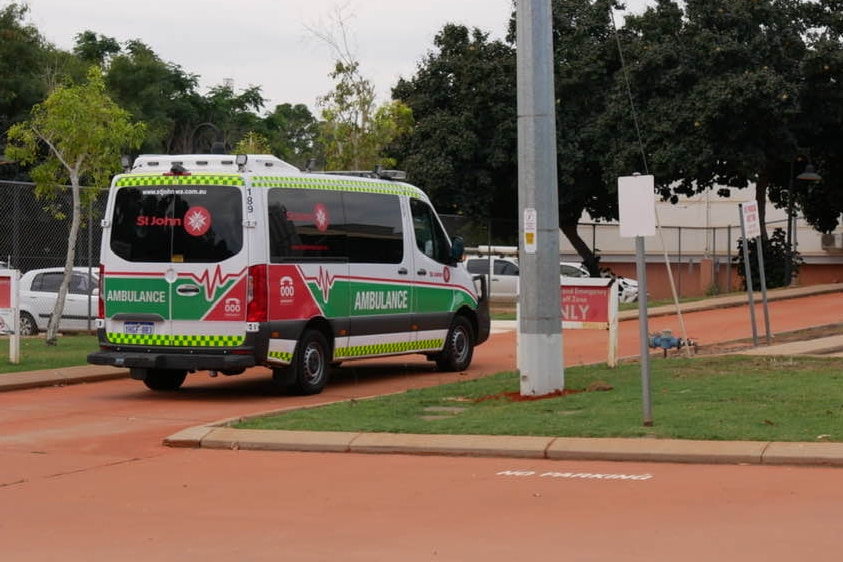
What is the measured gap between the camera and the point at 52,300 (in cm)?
2777

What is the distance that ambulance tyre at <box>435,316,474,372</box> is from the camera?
20531 millimetres

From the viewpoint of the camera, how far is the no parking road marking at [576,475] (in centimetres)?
1072

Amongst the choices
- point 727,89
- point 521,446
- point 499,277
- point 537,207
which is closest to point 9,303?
point 537,207

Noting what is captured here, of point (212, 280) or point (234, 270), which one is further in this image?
point (212, 280)

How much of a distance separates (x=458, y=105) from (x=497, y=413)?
31307 millimetres

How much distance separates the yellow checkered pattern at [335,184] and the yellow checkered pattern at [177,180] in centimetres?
29

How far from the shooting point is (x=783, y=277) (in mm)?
40500

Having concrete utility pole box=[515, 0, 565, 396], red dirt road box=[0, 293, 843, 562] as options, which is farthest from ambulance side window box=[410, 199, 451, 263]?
red dirt road box=[0, 293, 843, 562]

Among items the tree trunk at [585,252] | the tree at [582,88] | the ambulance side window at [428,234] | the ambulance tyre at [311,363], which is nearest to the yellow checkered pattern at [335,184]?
the ambulance side window at [428,234]

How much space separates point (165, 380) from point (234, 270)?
9.07 ft

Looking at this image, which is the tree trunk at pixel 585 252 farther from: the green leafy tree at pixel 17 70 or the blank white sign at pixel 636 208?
the blank white sign at pixel 636 208

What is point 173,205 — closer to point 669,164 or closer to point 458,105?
point 669,164

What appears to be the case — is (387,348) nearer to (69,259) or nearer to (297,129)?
(69,259)

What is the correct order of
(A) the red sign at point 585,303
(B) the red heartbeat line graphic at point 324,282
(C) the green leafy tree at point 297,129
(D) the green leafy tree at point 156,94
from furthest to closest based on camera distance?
(C) the green leafy tree at point 297,129, (D) the green leafy tree at point 156,94, (A) the red sign at point 585,303, (B) the red heartbeat line graphic at point 324,282
